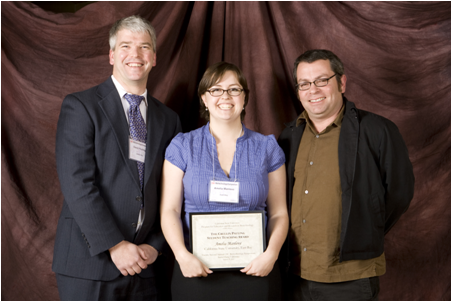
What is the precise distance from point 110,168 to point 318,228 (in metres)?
1.14

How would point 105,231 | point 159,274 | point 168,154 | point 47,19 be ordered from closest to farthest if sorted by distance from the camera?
point 105,231 → point 168,154 → point 159,274 → point 47,19

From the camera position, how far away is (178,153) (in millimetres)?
1952

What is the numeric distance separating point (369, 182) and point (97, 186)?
1422 mm

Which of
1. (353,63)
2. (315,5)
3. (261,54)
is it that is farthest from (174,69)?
(353,63)

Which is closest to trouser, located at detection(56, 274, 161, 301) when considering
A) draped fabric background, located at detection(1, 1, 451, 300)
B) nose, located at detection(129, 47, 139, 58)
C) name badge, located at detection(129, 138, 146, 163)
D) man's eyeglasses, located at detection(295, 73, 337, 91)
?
name badge, located at detection(129, 138, 146, 163)

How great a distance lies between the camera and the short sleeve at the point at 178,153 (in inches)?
76.4

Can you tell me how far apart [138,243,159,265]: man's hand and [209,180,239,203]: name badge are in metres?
0.44

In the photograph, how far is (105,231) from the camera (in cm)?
181

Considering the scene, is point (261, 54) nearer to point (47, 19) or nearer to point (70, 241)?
point (47, 19)

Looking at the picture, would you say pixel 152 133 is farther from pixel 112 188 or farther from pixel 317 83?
pixel 317 83

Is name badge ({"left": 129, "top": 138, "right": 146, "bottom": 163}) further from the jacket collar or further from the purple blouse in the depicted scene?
the purple blouse

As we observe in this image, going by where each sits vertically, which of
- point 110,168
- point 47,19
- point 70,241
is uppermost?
point 47,19

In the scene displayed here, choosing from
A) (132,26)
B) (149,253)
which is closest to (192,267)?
(149,253)

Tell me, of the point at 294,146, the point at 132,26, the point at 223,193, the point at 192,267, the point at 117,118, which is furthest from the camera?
the point at 294,146
